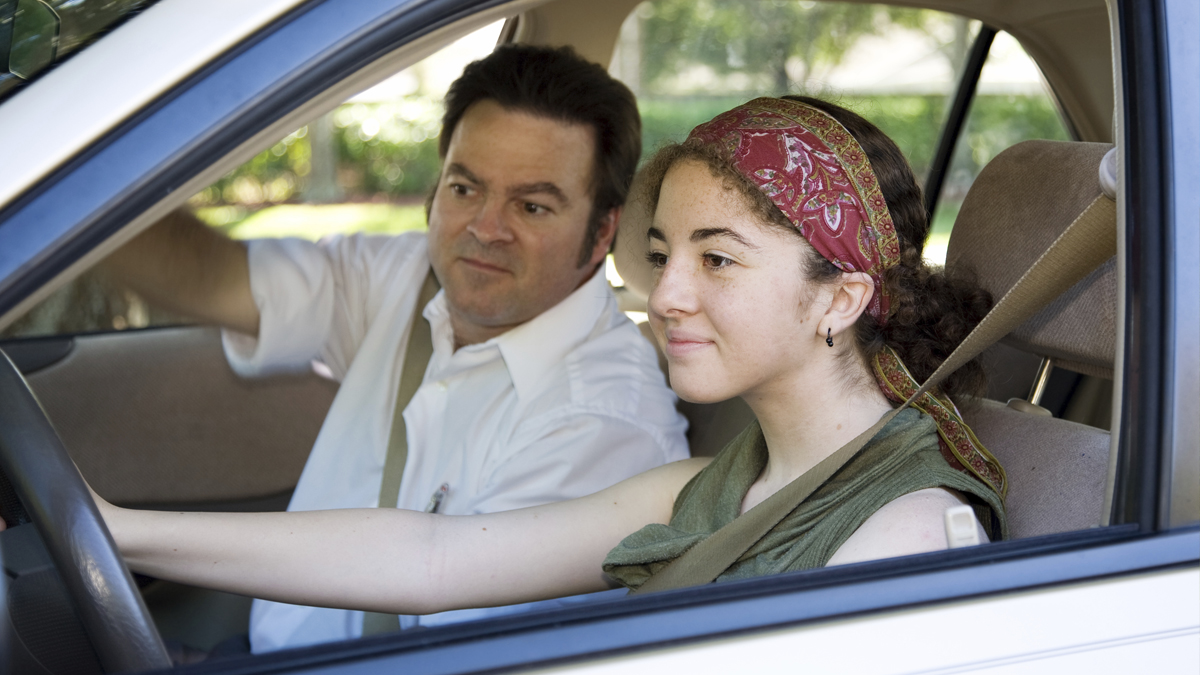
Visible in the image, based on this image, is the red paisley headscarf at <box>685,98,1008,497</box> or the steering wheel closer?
the steering wheel

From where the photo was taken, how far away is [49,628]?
1.12m

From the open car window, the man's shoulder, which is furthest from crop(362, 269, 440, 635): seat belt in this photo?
the open car window

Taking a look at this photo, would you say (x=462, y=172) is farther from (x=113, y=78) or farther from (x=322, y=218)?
(x=322, y=218)

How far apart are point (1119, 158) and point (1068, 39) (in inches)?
55.7

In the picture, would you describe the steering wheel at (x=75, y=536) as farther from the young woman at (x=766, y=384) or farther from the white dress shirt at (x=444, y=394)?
the white dress shirt at (x=444, y=394)

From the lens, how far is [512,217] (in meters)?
2.34

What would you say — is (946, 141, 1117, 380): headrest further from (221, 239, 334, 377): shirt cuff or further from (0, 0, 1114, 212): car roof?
(221, 239, 334, 377): shirt cuff

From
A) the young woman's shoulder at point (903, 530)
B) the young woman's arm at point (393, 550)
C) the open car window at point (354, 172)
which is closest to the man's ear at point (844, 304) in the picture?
the young woman's shoulder at point (903, 530)

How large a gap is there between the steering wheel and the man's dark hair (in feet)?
4.55

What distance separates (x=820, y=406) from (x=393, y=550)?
2.17ft

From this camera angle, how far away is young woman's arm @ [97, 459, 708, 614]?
1.36 meters

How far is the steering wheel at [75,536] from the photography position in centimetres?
101

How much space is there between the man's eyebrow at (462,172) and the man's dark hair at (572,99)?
13 centimetres

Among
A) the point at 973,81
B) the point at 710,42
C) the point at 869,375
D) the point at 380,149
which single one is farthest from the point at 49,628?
the point at 710,42
